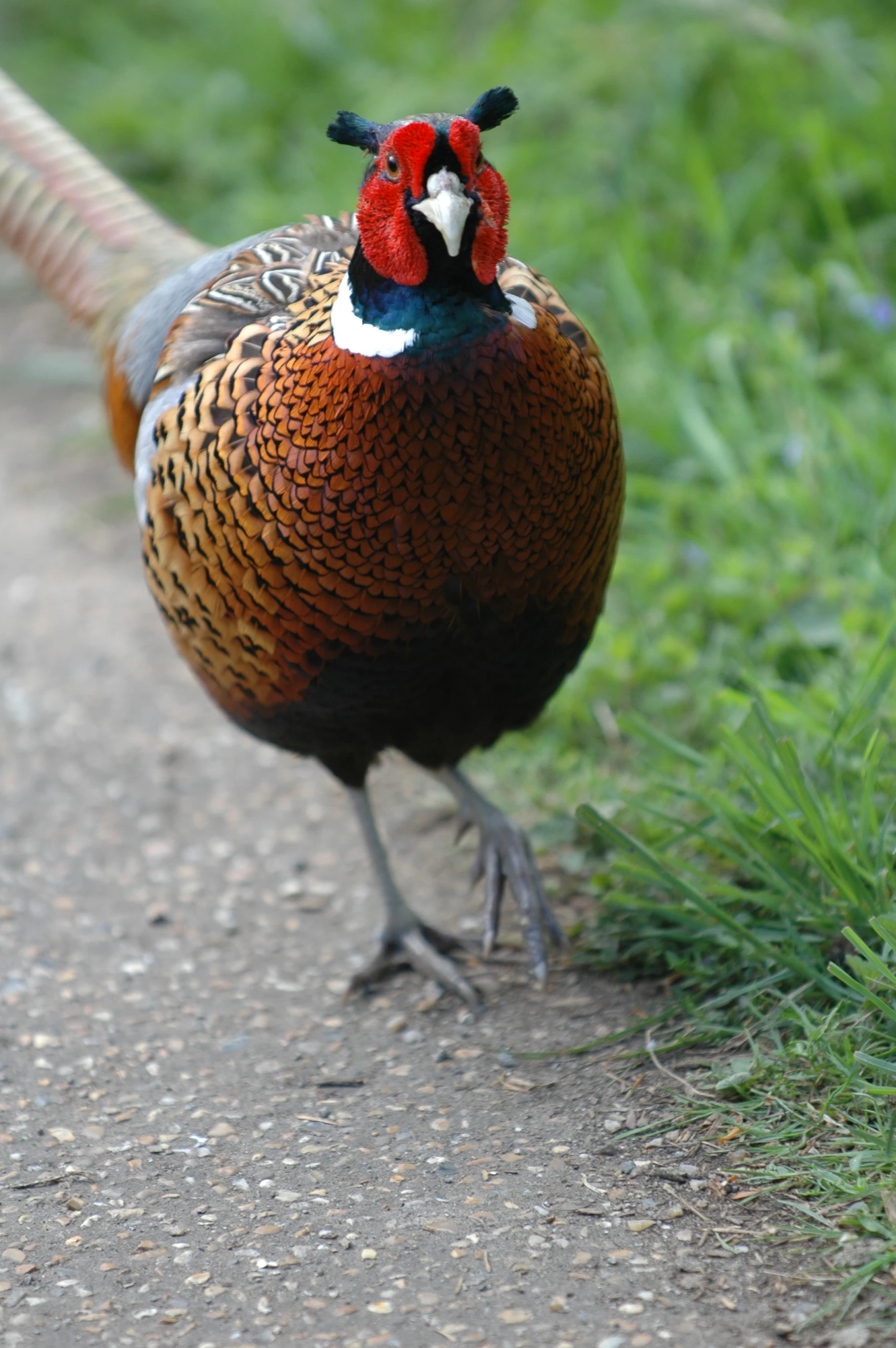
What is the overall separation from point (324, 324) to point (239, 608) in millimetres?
482

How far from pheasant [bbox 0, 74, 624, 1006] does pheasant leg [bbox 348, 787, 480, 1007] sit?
0.5 inches

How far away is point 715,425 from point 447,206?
2.21 m

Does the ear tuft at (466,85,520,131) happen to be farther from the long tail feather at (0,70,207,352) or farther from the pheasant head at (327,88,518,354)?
the long tail feather at (0,70,207,352)

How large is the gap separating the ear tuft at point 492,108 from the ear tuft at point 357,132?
14 centimetres

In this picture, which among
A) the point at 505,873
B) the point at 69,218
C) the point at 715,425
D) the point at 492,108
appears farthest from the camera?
the point at 715,425

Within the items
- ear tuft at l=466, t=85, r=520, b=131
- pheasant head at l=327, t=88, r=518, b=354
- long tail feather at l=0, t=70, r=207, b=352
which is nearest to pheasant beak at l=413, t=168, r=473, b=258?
pheasant head at l=327, t=88, r=518, b=354

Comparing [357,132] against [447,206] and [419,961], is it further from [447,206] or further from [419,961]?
[419,961]

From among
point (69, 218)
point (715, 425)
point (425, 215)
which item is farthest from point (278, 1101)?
point (715, 425)

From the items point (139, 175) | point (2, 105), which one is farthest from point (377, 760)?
point (139, 175)

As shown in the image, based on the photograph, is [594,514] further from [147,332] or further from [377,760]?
[147,332]

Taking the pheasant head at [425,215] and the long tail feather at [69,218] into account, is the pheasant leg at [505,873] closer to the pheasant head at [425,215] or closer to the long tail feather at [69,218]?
the pheasant head at [425,215]

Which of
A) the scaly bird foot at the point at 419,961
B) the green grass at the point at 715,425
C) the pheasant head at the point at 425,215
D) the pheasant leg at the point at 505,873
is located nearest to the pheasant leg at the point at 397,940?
the scaly bird foot at the point at 419,961

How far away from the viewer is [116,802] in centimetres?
342

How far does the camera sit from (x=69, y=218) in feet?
11.0
